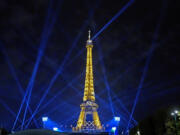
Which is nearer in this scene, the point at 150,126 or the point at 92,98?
the point at 150,126

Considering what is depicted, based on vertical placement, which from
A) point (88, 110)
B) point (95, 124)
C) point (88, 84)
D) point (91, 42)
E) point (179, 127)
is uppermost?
point (91, 42)

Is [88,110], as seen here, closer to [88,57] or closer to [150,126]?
[88,57]

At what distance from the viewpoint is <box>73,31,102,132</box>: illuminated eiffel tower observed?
64.4 m

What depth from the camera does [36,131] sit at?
60.2ft

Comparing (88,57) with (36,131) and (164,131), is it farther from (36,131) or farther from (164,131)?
(36,131)

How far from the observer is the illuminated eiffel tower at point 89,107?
64438 millimetres

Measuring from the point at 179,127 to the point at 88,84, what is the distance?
144 ft

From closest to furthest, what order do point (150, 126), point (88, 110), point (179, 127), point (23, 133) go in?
1. point (23, 133)
2. point (179, 127)
3. point (150, 126)
4. point (88, 110)

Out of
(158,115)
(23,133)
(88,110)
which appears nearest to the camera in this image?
(23,133)

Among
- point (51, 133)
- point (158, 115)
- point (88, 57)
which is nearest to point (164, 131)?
point (158, 115)

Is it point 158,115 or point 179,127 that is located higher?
point 158,115

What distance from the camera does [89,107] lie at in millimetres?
68000

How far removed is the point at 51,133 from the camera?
18.4m

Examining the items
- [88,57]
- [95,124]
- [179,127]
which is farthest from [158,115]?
[88,57]
